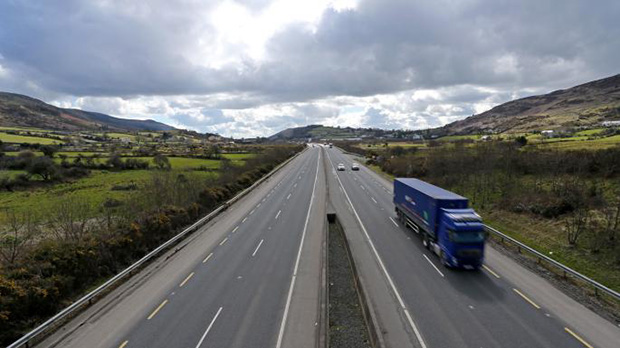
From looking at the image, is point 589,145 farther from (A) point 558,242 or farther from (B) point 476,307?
(B) point 476,307

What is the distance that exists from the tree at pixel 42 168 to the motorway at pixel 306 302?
5664cm

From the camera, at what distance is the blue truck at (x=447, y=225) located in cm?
1988

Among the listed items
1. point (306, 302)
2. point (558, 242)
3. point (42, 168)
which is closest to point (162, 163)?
point (42, 168)

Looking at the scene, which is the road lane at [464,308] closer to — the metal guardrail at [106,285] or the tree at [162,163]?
the metal guardrail at [106,285]

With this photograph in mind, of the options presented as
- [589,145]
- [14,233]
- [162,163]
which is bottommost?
[14,233]

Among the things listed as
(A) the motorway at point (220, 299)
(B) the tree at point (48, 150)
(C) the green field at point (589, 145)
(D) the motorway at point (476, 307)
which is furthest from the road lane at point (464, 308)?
(B) the tree at point (48, 150)

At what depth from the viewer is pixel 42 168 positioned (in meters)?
66.6

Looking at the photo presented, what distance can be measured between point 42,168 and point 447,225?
7465cm

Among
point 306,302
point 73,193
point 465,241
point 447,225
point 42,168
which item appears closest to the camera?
point 306,302

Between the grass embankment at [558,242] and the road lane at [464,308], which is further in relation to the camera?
the grass embankment at [558,242]

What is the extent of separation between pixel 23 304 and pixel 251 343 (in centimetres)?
1055

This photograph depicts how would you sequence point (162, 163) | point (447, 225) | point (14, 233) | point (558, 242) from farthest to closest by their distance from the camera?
point (162, 163), point (14, 233), point (558, 242), point (447, 225)

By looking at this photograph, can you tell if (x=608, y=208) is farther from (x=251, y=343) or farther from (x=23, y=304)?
(x=23, y=304)

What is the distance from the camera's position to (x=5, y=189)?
59469 millimetres
